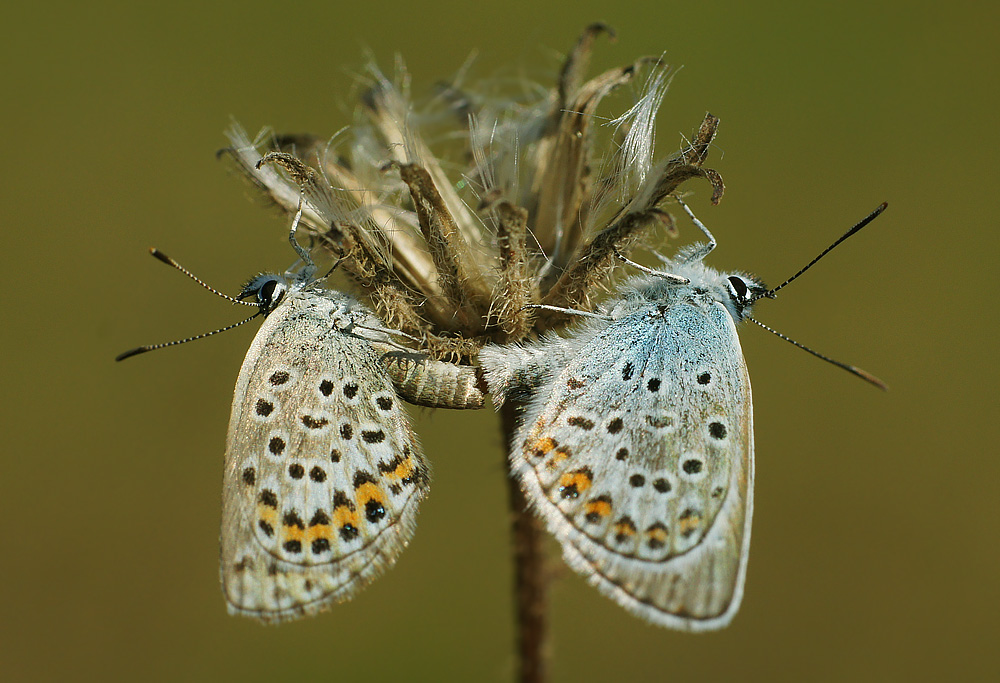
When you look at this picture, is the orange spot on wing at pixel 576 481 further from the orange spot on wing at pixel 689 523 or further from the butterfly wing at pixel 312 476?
the butterfly wing at pixel 312 476

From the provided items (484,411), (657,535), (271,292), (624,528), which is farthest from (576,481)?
(484,411)

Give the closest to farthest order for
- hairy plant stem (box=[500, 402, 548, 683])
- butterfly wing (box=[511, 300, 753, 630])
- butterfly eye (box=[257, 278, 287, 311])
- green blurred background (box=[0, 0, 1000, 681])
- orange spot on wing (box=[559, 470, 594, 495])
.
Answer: butterfly wing (box=[511, 300, 753, 630])
orange spot on wing (box=[559, 470, 594, 495])
butterfly eye (box=[257, 278, 287, 311])
hairy plant stem (box=[500, 402, 548, 683])
green blurred background (box=[0, 0, 1000, 681])

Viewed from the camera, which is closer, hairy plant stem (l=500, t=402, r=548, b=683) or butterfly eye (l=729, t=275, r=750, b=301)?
butterfly eye (l=729, t=275, r=750, b=301)

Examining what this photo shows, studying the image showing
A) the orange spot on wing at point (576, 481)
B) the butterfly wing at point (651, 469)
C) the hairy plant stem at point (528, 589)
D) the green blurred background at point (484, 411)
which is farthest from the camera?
the green blurred background at point (484, 411)

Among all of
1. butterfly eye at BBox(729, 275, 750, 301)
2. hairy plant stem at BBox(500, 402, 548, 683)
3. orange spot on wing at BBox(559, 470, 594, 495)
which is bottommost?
hairy plant stem at BBox(500, 402, 548, 683)

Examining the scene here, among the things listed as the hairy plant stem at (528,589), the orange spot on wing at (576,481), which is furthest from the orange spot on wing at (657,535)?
the hairy plant stem at (528,589)

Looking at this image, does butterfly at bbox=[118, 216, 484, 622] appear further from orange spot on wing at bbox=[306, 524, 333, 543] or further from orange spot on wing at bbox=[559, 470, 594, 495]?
orange spot on wing at bbox=[559, 470, 594, 495]

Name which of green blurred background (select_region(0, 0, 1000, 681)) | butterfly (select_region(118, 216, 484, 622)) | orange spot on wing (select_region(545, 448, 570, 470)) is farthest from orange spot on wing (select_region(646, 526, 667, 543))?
green blurred background (select_region(0, 0, 1000, 681))
